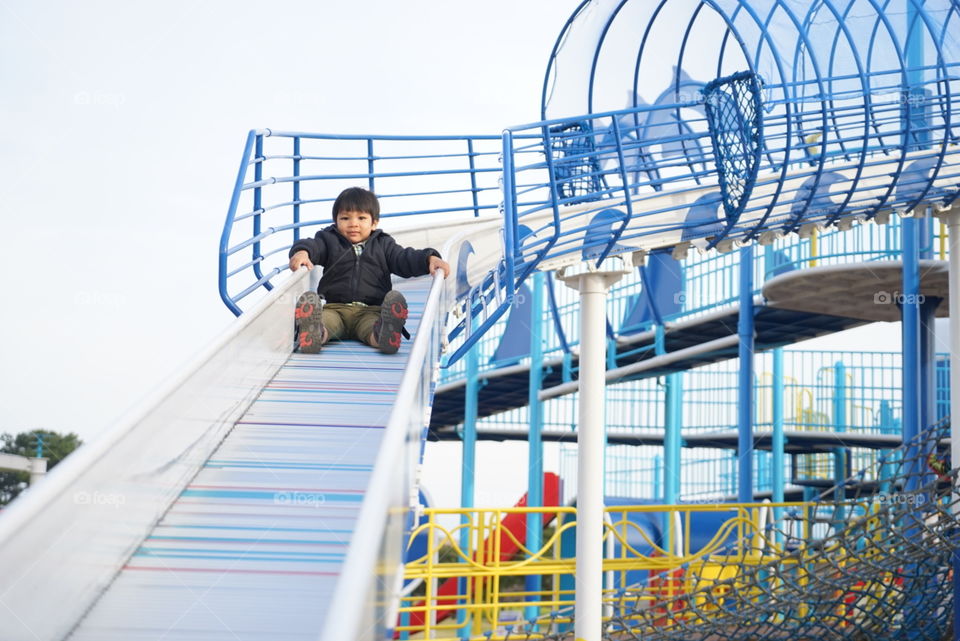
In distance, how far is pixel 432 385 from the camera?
5.52 meters

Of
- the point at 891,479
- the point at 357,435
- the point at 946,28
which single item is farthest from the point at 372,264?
the point at 946,28

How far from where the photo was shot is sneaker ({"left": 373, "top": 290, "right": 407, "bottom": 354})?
5781 mm

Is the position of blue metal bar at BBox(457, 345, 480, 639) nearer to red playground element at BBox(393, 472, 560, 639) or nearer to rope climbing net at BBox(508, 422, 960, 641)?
red playground element at BBox(393, 472, 560, 639)

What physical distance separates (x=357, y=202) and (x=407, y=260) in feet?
1.71

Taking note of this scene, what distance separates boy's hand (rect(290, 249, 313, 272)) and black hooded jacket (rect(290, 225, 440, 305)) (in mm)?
74

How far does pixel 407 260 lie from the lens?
21.2ft

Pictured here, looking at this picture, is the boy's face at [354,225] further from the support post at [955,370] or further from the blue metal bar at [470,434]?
the blue metal bar at [470,434]

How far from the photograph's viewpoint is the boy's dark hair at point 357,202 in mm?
6668

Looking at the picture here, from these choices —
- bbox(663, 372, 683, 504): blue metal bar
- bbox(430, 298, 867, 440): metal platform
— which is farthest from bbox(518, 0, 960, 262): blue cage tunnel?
bbox(663, 372, 683, 504): blue metal bar

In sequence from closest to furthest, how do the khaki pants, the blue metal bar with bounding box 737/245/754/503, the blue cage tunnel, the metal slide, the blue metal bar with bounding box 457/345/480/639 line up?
the metal slide
the khaki pants
the blue cage tunnel
the blue metal bar with bounding box 737/245/754/503
the blue metal bar with bounding box 457/345/480/639

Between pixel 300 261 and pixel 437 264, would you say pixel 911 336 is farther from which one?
pixel 300 261

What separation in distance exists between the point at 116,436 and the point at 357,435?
1.70m

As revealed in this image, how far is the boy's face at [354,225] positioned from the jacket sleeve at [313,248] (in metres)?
0.17

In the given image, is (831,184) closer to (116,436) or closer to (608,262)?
(608,262)
